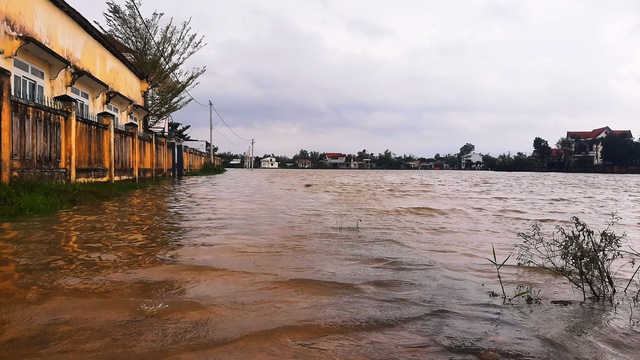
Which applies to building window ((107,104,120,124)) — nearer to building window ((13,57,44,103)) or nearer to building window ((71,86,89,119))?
building window ((71,86,89,119))

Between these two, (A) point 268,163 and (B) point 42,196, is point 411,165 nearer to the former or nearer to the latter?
(A) point 268,163

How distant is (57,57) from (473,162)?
121m

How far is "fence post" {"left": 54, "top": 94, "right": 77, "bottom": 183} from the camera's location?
338 inches

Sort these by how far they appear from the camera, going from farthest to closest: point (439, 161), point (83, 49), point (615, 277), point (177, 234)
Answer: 1. point (439, 161)
2. point (83, 49)
3. point (177, 234)
4. point (615, 277)

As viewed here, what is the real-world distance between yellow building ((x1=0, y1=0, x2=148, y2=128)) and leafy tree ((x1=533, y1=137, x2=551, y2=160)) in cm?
7627

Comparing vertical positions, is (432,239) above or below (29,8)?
below

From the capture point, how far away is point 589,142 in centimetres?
7206

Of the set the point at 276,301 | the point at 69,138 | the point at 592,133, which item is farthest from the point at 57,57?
the point at 592,133

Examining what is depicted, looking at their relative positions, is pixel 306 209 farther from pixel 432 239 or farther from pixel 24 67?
pixel 24 67

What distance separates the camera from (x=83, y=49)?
571 inches

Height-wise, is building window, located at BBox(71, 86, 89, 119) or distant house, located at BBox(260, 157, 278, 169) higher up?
building window, located at BBox(71, 86, 89, 119)

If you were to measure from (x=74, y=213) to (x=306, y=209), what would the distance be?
4.05 m

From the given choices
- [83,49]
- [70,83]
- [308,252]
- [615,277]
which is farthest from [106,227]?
[83,49]

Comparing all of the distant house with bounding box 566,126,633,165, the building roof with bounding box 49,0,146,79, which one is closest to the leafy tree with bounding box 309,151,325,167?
the distant house with bounding box 566,126,633,165
